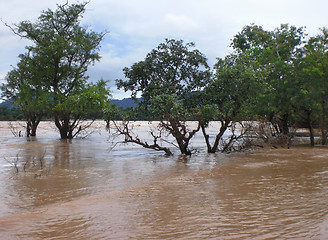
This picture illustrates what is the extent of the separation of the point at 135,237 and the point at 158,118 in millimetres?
9986

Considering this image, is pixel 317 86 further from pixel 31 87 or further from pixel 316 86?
pixel 31 87

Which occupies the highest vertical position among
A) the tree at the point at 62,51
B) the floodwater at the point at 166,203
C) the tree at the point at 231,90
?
the tree at the point at 62,51

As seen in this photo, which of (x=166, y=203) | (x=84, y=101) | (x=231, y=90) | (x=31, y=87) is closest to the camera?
(x=166, y=203)

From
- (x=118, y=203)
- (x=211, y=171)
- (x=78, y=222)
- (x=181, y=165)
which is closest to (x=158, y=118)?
(x=181, y=165)

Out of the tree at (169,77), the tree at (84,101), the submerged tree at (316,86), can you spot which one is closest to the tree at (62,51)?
the tree at (84,101)

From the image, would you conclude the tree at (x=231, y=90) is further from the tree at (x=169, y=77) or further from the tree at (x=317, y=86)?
the tree at (x=317, y=86)

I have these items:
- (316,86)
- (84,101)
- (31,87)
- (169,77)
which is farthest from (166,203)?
(31,87)

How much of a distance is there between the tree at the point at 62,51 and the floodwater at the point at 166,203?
15.2 metres

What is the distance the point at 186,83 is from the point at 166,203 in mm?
9581

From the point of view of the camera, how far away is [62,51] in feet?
84.4

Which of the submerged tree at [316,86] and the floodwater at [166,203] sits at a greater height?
the submerged tree at [316,86]

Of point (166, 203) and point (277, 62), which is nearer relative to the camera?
point (166, 203)

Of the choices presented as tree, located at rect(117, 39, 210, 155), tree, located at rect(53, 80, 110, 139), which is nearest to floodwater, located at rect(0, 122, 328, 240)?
tree, located at rect(117, 39, 210, 155)

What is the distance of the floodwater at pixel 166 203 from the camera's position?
16.9 ft
